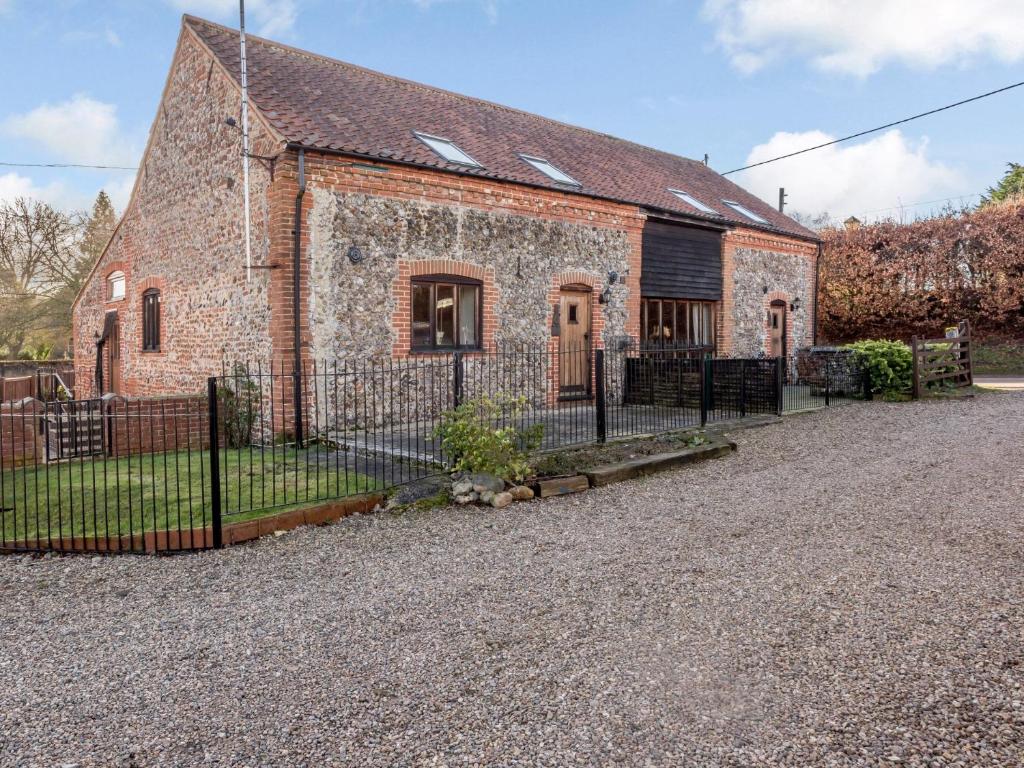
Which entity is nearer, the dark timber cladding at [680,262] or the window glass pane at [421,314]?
the window glass pane at [421,314]

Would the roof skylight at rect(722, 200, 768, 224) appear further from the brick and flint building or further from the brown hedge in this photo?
the brown hedge

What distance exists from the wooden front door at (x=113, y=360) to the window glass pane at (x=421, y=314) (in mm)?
7487

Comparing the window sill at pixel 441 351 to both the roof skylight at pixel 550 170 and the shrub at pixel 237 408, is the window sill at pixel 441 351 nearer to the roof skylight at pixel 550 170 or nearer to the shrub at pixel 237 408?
the shrub at pixel 237 408

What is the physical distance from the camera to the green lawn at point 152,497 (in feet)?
17.7

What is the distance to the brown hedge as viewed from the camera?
20312 mm

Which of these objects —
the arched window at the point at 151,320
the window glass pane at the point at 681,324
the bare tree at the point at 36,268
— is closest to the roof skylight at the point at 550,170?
the window glass pane at the point at 681,324

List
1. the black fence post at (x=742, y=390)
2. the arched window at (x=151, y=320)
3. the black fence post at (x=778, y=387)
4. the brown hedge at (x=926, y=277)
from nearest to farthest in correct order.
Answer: the black fence post at (x=742, y=390), the black fence post at (x=778, y=387), the arched window at (x=151, y=320), the brown hedge at (x=926, y=277)

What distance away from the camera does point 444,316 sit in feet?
34.7

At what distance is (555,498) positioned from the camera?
6.62 meters

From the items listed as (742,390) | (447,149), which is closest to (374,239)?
(447,149)

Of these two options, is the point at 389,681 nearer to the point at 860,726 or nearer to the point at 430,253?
the point at 860,726

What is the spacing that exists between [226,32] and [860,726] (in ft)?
44.2

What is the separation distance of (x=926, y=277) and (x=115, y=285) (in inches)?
888

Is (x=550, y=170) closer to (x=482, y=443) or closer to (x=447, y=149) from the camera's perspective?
(x=447, y=149)
